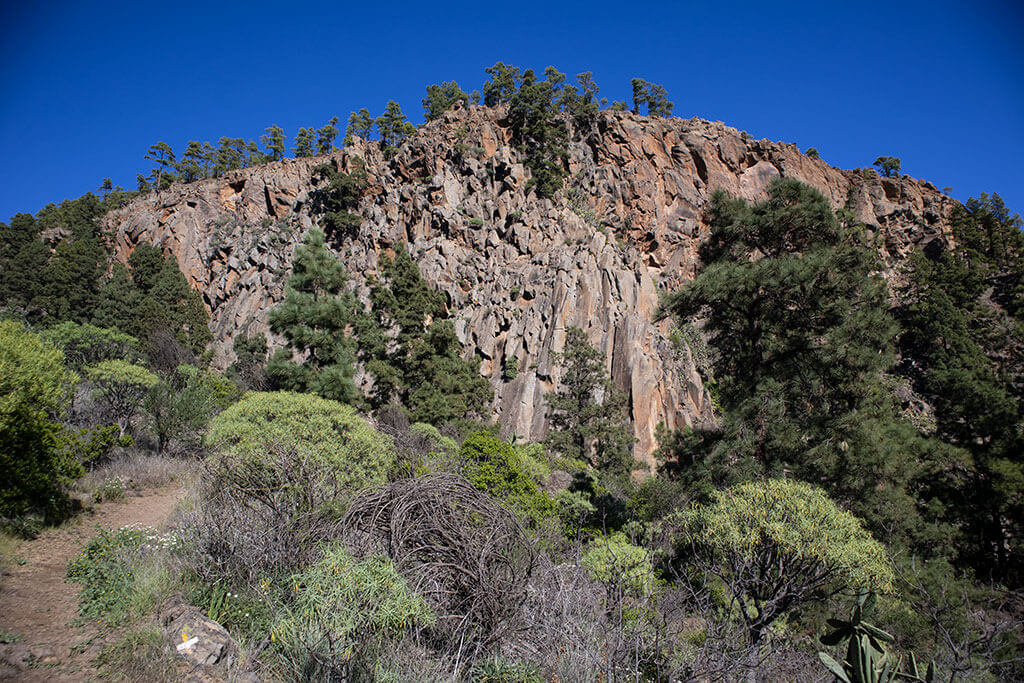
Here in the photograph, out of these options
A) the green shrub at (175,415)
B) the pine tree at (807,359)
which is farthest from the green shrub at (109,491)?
the pine tree at (807,359)

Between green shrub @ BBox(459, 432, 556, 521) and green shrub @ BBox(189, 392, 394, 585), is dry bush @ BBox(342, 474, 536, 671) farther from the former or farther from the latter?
green shrub @ BBox(459, 432, 556, 521)

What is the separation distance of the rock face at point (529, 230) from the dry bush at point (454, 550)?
21.1m

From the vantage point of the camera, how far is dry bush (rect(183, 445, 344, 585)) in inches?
269

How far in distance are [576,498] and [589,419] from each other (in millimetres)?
8052

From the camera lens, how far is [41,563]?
285 inches

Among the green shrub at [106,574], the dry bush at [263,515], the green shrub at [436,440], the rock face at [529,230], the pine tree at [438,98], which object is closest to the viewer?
the green shrub at [106,574]

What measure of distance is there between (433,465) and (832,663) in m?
9.21

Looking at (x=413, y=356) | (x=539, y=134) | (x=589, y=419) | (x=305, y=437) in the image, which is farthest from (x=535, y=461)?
(x=539, y=134)

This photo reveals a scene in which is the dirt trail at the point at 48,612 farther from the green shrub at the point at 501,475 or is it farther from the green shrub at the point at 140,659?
the green shrub at the point at 501,475

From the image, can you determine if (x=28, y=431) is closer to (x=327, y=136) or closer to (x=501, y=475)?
(x=501, y=475)

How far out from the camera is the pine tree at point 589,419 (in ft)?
71.7

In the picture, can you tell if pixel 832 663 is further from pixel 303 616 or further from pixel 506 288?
pixel 506 288

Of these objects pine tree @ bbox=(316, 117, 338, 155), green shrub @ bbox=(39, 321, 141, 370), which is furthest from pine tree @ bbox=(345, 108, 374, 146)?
green shrub @ bbox=(39, 321, 141, 370)

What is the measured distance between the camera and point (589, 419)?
22969 millimetres
